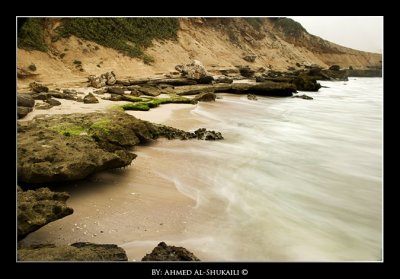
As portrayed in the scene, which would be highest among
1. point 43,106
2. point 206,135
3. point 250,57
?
point 250,57

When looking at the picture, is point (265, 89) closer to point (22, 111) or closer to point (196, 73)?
point (196, 73)

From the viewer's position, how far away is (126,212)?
4.24 metres

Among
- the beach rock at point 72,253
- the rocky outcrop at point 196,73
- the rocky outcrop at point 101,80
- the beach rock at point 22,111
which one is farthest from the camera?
the rocky outcrop at point 196,73

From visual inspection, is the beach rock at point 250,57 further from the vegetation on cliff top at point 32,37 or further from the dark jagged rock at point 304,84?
the vegetation on cliff top at point 32,37

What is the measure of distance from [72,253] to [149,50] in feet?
99.8

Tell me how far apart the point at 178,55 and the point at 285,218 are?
31826mm

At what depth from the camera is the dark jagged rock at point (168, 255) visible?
10.3ft

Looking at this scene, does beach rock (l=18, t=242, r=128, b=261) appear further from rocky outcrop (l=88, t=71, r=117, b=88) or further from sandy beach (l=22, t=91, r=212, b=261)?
rocky outcrop (l=88, t=71, r=117, b=88)

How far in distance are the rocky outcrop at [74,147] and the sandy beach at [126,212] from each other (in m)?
0.25

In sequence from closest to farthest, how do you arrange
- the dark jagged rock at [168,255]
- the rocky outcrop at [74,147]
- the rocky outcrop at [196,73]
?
the dark jagged rock at [168,255] < the rocky outcrop at [74,147] < the rocky outcrop at [196,73]

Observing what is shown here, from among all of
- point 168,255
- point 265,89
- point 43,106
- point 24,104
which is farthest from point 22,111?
point 265,89

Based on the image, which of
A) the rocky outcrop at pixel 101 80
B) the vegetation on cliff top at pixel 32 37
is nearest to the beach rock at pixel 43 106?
the rocky outcrop at pixel 101 80

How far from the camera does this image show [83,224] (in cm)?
388

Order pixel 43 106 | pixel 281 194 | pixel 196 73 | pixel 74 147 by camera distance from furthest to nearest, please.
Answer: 1. pixel 196 73
2. pixel 43 106
3. pixel 281 194
4. pixel 74 147
